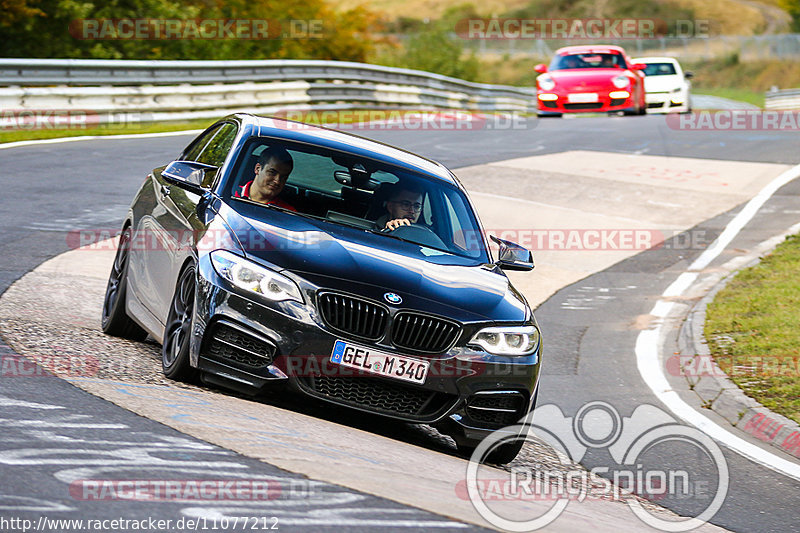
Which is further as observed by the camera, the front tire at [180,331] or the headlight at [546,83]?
the headlight at [546,83]

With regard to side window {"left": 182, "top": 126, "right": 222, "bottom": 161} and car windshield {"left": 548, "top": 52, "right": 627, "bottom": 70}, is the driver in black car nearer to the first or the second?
side window {"left": 182, "top": 126, "right": 222, "bottom": 161}

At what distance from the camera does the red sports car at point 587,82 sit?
27109 mm

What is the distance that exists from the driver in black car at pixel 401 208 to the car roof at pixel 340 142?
246 millimetres

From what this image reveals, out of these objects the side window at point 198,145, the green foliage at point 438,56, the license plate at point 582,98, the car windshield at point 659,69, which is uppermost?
the side window at point 198,145

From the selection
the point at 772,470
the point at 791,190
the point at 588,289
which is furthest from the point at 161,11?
the point at 772,470

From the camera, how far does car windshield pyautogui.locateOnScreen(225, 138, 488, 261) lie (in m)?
7.03

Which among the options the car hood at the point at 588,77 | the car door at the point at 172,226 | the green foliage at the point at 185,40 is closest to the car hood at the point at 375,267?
the car door at the point at 172,226

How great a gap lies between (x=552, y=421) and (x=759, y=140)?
18659 millimetres

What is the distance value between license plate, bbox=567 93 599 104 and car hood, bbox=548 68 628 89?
0.20 m

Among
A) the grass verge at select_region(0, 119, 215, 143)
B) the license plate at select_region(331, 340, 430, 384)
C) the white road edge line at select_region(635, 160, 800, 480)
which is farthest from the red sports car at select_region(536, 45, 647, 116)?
the license plate at select_region(331, 340, 430, 384)

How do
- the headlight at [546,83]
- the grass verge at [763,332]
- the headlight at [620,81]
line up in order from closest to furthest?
1. the grass verge at [763,332]
2. the headlight at [620,81]
3. the headlight at [546,83]

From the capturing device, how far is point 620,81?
27.5m

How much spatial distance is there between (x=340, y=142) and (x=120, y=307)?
184 centimetres

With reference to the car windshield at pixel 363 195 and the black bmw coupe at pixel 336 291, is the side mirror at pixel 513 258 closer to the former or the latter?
the black bmw coupe at pixel 336 291
